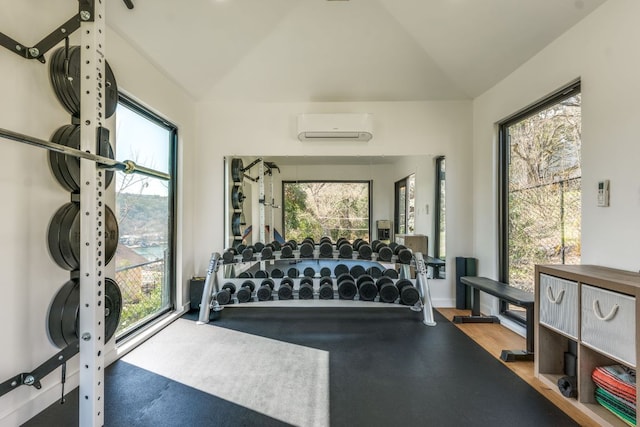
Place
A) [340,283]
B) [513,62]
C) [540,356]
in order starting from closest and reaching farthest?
[540,356], [513,62], [340,283]

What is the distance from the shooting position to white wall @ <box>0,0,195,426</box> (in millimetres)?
1468

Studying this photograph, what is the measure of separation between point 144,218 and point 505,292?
3151mm

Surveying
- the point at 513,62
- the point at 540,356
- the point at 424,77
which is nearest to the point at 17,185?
the point at 540,356

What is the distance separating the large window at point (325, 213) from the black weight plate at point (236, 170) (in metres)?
0.53

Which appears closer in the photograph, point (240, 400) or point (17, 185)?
point (17, 185)

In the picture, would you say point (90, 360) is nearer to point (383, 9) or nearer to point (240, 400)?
point (240, 400)

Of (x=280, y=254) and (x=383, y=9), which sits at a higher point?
(x=383, y=9)

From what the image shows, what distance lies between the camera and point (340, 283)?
2893 millimetres

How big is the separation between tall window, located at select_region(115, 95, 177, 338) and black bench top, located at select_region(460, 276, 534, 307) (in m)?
3.01

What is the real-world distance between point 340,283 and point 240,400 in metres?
1.40

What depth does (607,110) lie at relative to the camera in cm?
189

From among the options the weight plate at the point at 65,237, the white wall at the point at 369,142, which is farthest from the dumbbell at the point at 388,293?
the weight plate at the point at 65,237

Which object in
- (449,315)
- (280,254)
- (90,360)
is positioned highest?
(280,254)

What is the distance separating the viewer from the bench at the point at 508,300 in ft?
7.23
